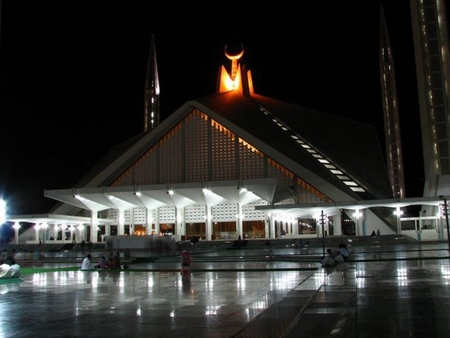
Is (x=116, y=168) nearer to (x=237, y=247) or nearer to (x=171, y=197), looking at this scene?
(x=171, y=197)

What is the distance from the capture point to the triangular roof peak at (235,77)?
54.5 meters

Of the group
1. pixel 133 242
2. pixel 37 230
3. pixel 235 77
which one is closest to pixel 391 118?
pixel 235 77

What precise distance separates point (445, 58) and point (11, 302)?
107ft

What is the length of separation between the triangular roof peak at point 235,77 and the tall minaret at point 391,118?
61.0 ft

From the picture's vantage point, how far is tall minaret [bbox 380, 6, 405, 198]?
6038 cm

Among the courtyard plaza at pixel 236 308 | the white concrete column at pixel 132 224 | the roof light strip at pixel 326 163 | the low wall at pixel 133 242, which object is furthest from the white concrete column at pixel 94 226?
the courtyard plaza at pixel 236 308

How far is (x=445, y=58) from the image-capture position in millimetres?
34438

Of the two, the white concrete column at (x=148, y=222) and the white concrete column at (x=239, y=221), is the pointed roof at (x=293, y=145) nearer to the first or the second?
the white concrete column at (x=239, y=221)

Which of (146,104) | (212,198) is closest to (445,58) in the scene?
(212,198)

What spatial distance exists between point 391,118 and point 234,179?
30.4m

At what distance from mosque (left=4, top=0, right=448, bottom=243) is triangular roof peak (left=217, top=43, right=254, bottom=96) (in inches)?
94.3

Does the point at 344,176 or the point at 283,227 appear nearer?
the point at 344,176

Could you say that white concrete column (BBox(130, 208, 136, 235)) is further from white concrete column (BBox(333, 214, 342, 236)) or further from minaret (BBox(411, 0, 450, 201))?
minaret (BBox(411, 0, 450, 201))

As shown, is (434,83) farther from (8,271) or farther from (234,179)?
(8,271)
